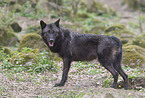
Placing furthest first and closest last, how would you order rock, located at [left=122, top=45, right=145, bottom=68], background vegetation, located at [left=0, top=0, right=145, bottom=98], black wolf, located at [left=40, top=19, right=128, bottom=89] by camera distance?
rock, located at [left=122, top=45, right=145, bottom=68]
black wolf, located at [left=40, top=19, right=128, bottom=89]
background vegetation, located at [left=0, top=0, right=145, bottom=98]

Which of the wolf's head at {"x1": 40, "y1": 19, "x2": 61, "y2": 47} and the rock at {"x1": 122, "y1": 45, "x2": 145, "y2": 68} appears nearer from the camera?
the wolf's head at {"x1": 40, "y1": 19, "x2": 61, "y2": 47}

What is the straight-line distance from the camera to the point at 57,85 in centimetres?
642

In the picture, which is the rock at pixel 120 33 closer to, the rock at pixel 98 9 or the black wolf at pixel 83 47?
the black wolf at pixel 83 47

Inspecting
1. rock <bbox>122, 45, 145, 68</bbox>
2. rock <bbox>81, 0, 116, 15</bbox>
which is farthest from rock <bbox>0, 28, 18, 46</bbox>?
rock <bbox>81, 0, 116, 15</bbox>

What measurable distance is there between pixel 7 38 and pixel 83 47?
24.3 ft

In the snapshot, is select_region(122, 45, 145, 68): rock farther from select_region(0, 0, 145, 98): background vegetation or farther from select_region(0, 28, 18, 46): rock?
select_region(0, 28, 18, 46): rock

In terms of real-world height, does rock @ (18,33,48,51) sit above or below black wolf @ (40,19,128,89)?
below

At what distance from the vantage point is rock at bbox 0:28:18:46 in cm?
1211

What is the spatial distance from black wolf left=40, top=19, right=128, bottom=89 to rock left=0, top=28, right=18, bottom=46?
6.63 m

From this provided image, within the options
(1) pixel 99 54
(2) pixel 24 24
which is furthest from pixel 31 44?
(2) pixel 24 24

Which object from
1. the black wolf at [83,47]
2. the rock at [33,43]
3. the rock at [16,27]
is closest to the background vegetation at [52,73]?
the rock at [33,43]

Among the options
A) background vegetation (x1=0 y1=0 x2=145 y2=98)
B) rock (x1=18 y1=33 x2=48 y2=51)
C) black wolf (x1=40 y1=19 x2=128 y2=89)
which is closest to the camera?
background vegetation (x1=0 y1=0 x2=145 y2=98)

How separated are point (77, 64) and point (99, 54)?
294 cm

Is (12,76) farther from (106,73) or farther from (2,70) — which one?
(106,73)
